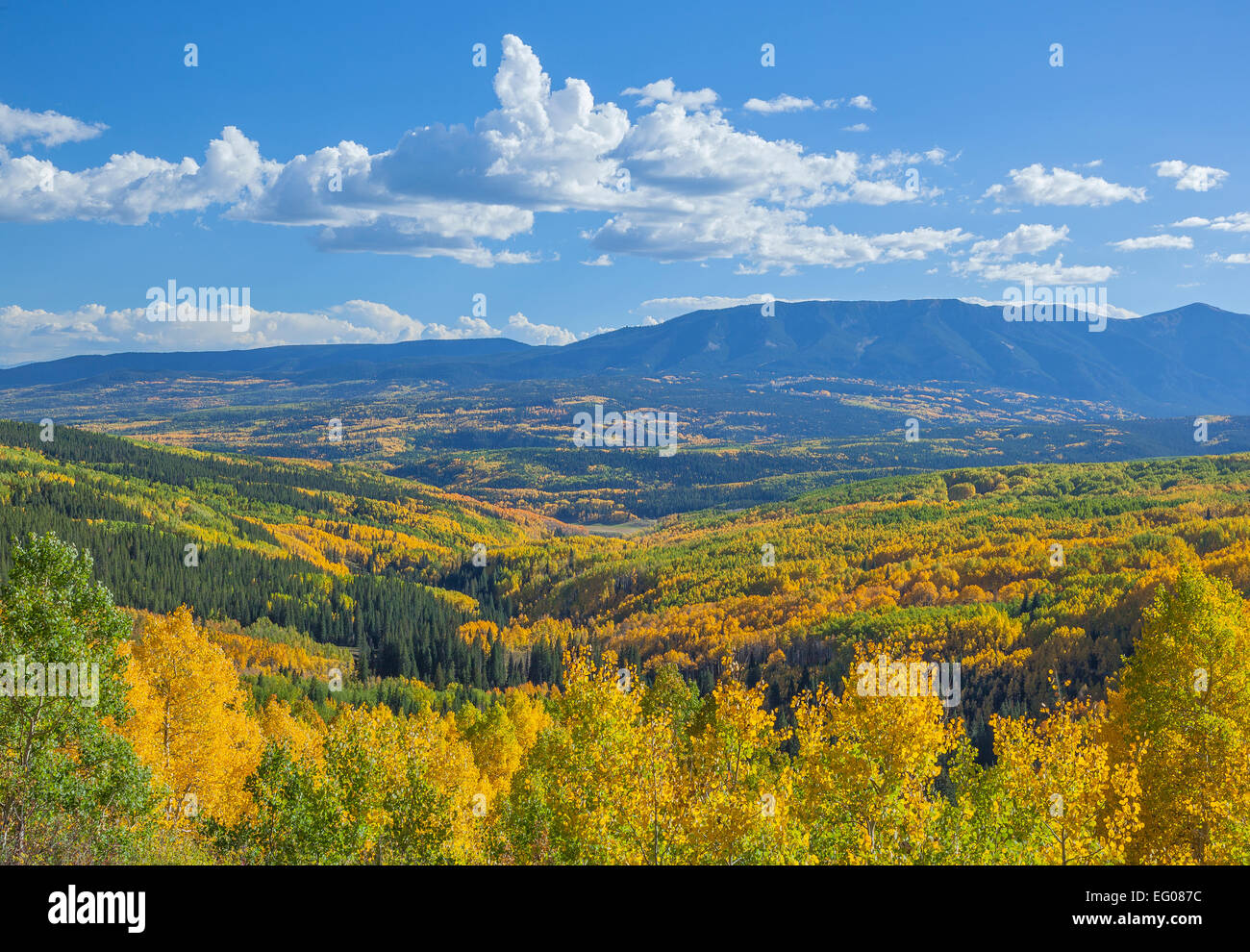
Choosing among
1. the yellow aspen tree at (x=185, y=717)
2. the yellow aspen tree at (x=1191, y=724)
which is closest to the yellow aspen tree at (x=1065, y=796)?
the yellow aspen tree at (x=1191, y=724)

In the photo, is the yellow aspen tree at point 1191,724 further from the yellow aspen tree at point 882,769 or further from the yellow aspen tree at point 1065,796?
the yellow aspen tree at point 882,769

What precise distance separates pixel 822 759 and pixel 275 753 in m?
26.1

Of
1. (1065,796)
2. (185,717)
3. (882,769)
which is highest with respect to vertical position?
(882,769)

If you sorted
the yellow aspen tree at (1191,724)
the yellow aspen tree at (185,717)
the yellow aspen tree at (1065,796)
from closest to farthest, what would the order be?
the yellow aspen tree at (1191,724)
the yellow aspen tree at (1065,796)
the yellow aspen tree at (185,717)

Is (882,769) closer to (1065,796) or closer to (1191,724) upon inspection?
(1065,796)

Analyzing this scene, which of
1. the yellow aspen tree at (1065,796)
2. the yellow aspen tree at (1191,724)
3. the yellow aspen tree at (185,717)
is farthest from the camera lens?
the yellow aspen tree at (185,717)

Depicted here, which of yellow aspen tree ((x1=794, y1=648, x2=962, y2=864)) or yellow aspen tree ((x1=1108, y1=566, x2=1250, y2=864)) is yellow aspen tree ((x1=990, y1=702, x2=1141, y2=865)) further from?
yellow aspen tree ((x1=794, y1=648, x2=962, y2=864))

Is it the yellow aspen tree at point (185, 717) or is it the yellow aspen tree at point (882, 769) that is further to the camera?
the yellow aspen tree at point (185, 717)

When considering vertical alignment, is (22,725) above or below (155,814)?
above

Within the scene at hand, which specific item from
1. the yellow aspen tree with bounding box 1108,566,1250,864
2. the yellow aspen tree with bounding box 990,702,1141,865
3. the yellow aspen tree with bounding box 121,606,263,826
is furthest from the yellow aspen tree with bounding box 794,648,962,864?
the yellow aspen tree with bounding box 121,606,263,826

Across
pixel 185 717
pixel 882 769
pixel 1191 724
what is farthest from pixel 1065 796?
pixel 185 717
